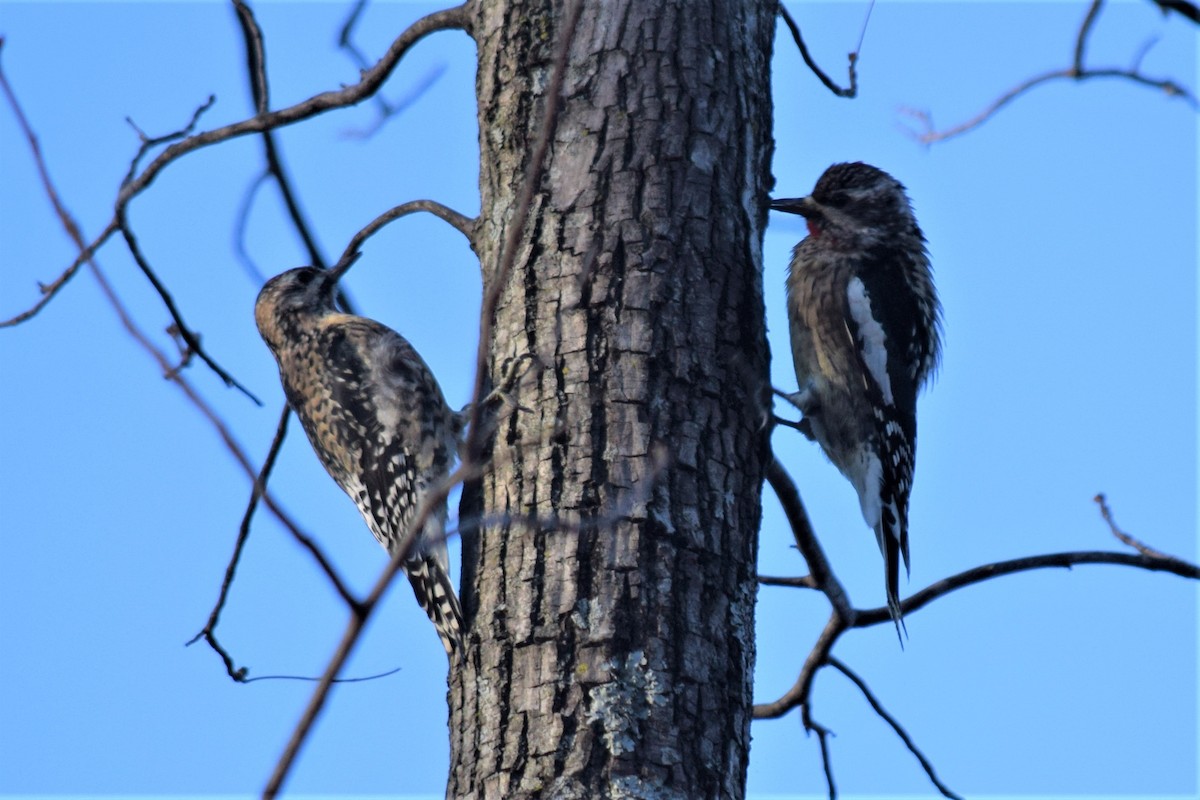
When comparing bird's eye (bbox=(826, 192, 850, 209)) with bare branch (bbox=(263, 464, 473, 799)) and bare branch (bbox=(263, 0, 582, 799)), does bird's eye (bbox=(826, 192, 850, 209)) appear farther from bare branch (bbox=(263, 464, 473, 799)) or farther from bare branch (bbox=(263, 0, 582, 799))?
bare branch (bbox=(263, 464, 473, 799))

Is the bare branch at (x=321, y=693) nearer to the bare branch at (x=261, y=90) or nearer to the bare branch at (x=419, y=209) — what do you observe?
the bare branch at (x=419, y=209)

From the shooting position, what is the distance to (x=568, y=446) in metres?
3.01

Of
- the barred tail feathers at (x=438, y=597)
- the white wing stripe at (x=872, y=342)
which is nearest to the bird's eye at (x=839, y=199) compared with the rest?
the white wing stripe at (x=872, y=342)

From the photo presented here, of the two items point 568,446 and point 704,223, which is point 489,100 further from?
point 568,446

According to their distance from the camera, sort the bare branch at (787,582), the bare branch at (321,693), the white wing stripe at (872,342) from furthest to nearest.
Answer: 1. the white wing stripe at (872,342)
2. the bare branch at (787,582)
3. the bare branch at (321,693)

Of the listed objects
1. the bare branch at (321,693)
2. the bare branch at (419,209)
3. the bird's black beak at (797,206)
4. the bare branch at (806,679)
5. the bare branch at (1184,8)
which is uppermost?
the bird's black beak at (797,206)

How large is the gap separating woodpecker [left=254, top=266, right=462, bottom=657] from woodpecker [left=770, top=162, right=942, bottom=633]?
56.8 inches

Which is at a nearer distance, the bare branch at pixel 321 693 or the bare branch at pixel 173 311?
the bare branch at pixel 321 693

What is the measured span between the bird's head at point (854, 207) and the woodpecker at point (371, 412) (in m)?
1.61

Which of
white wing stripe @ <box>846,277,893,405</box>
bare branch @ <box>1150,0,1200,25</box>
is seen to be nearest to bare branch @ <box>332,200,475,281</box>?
white wing stripe @ <box>846,277,893,405</box>

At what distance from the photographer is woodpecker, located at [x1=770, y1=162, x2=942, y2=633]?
4742 mm

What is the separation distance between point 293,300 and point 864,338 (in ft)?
8.53

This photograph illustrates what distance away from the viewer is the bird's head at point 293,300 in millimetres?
5824

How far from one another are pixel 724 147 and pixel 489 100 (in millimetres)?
675
